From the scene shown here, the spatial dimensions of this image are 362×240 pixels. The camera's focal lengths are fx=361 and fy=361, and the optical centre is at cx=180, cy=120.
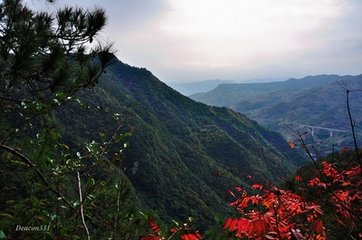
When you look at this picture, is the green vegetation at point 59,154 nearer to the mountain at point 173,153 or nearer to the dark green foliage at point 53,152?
the dark green foliage at point 53,152

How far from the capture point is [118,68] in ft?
565

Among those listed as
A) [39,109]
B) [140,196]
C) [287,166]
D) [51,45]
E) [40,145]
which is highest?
[51,45]

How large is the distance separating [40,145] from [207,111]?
498ft

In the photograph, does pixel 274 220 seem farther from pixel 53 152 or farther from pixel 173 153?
pixel 173 153

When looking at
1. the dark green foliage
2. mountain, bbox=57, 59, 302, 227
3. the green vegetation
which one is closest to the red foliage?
the green vegetation

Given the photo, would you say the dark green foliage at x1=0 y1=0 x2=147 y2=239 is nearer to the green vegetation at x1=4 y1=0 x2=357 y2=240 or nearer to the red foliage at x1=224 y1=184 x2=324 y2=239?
the green vegetation at x1=4 y1=0 x2=357 y2=240

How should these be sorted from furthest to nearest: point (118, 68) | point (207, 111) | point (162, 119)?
point (118, 68), point (207, 111), point (162, 119)

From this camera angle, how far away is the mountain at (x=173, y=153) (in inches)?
2557

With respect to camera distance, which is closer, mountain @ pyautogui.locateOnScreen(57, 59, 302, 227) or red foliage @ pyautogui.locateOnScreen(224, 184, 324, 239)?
red foliage @ pyautogui.locateOnScreen(224, 184, 324, 239)

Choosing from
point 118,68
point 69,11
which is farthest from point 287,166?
point 69,11

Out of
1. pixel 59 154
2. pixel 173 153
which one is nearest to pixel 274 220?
pixel 59 154

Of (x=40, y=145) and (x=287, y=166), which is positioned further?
(x=287, y=166)

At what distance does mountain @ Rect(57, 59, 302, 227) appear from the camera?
213 ft

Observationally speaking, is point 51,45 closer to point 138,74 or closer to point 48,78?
point 48,78
